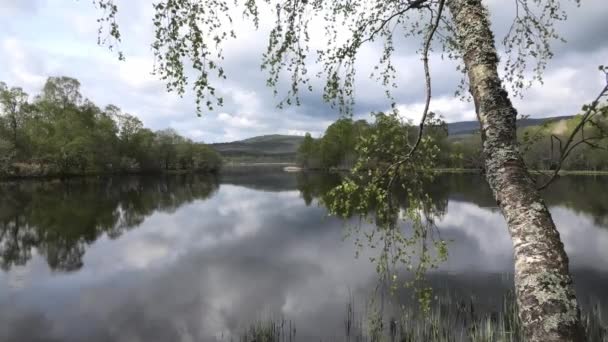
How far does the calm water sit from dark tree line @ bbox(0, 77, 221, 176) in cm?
4012

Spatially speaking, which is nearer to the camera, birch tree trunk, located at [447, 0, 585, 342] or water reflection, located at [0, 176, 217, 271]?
birch tree trunk, located at [447, 0, 585, 342]

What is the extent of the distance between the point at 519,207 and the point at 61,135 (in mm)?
84537

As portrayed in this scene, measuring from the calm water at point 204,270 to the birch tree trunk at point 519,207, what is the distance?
881 cm

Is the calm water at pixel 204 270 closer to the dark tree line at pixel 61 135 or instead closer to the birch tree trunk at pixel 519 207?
the birch tree trunk at pixel 519 207

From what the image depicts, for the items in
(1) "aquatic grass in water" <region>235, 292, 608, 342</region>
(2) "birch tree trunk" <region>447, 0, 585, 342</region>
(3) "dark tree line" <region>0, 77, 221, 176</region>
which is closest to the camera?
(2) "birch tree trunk" <region>447, 0, 585, 342</region>

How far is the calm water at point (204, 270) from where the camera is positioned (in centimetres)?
1116

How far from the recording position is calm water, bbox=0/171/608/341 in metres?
11.2

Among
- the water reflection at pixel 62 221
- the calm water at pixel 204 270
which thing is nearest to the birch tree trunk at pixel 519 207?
the calm water at pixel 204 270

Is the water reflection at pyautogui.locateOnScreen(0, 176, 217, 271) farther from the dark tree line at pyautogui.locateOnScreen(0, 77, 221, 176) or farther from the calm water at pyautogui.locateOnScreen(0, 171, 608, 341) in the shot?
the dark tree line at pyautogui.locateOnScreen(0, 77, 221, 176)

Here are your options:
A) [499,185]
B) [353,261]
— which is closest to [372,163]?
[499,185]

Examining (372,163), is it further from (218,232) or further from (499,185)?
(218,232)

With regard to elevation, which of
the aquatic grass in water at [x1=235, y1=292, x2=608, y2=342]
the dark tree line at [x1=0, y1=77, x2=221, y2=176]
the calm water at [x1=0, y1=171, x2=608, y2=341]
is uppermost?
the dark tree line at [x1=0, y1=77, x2=221, y2=176]

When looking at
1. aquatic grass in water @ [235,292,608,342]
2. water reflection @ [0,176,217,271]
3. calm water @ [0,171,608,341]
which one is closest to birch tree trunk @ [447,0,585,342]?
aquatic grass in water @ [235,292,608,342]

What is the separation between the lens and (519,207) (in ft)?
6.82
